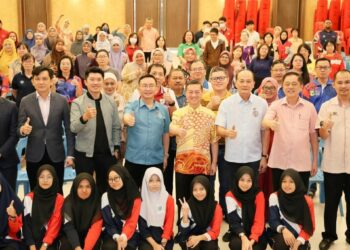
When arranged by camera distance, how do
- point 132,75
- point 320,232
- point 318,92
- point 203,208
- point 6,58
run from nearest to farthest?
point 203,208
point 320,232
point 318,92
point 132,75
point 6,58

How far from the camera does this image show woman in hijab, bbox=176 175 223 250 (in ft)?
12.7

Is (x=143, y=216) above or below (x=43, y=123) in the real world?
below

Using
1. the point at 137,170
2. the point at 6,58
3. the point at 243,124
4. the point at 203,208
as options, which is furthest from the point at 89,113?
the point at 6,58

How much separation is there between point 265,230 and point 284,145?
2.38ft

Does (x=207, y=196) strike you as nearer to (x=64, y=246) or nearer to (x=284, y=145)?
(x=284, y=145)

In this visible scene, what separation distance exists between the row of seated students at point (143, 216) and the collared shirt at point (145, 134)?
284 millimetres

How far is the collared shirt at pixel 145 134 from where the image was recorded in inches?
166

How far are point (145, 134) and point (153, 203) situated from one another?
605 mm

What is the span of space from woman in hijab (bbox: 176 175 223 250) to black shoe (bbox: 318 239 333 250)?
967 millimetres

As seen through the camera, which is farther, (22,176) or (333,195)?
(22,176)

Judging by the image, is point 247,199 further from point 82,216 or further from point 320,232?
point 82,216

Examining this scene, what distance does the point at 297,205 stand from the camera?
152 inches

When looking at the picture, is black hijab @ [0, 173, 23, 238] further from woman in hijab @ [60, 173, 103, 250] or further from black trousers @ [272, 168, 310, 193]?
black trousers @ [272, 168, 310, 193]

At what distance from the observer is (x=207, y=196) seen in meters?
3.96
